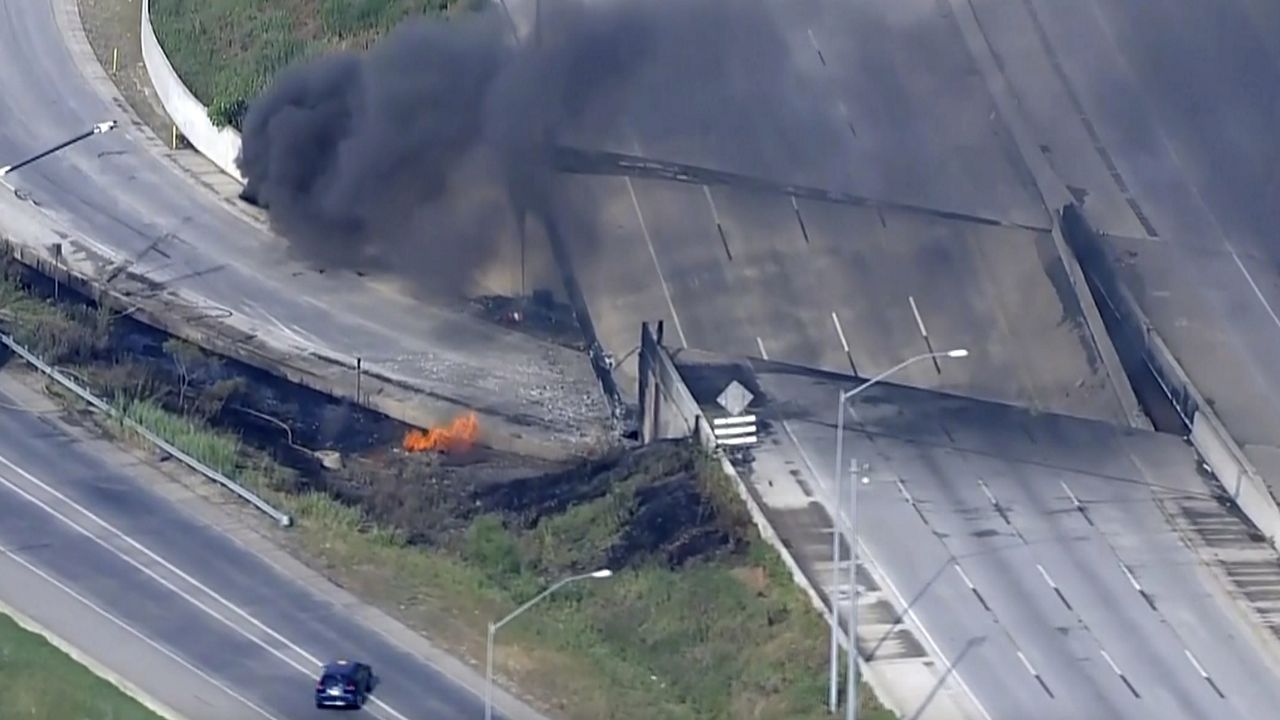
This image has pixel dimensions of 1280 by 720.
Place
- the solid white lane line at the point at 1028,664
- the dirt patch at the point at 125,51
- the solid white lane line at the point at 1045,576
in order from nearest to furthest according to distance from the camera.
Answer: the solid white lane line at the point at 1028,664 → the solid white lane line at the point at 1045,576 → the dirt patch at the point at 125,51

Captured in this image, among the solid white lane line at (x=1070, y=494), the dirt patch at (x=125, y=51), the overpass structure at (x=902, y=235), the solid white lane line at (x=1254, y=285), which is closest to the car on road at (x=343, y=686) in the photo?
the overpass structure at (x=902, y=235)

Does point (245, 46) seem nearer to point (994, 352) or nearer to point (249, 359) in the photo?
point (249, 359)

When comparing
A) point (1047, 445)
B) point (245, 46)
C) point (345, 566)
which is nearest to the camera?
point (345, 566)

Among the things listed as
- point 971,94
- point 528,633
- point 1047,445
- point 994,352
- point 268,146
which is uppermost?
point 971,94

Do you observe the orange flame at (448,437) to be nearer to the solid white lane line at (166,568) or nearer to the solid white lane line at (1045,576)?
the solid white lane line at (166,568)

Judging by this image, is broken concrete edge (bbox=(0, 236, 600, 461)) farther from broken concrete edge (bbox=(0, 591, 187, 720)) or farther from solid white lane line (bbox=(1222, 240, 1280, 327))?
solid white lane line (bbox=(1222, 240, 1280, 327))

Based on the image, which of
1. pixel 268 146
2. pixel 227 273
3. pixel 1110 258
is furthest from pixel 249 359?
pixel 1110 258
